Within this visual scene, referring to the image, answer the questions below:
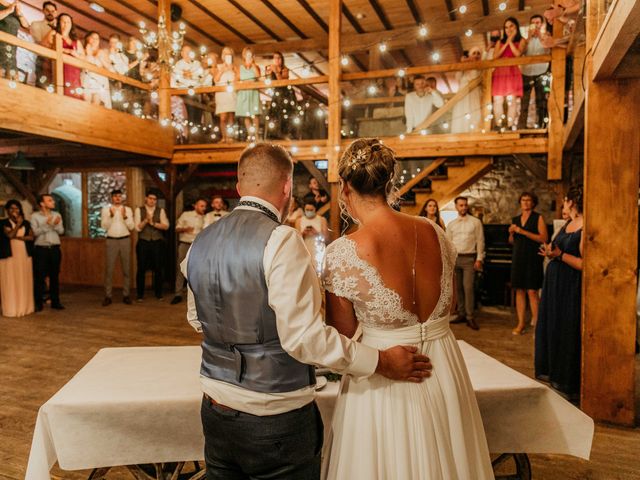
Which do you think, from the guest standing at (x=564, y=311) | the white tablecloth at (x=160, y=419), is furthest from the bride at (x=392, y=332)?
the guest standing at (x=564, y=311)

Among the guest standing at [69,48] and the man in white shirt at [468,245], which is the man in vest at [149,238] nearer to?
the guest standing at [69,48]

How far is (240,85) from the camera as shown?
7.61m

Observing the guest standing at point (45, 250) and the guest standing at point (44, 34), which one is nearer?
the guest standing at point (44, 34)

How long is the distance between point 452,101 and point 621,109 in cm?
394

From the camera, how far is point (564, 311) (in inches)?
149

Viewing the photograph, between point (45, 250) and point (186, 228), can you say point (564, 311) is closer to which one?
point (186, 228)

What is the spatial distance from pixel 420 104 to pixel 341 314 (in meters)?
6.27

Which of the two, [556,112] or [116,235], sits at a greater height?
[556,112]

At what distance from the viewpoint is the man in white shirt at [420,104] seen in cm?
723

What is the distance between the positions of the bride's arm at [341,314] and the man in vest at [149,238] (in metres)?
6.85

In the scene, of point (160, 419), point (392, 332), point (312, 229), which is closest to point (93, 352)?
point (312, 229)

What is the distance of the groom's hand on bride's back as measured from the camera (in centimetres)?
152

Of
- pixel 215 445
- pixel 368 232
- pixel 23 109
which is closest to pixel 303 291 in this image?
pixel 368 232

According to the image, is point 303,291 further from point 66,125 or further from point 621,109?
point 66,125
